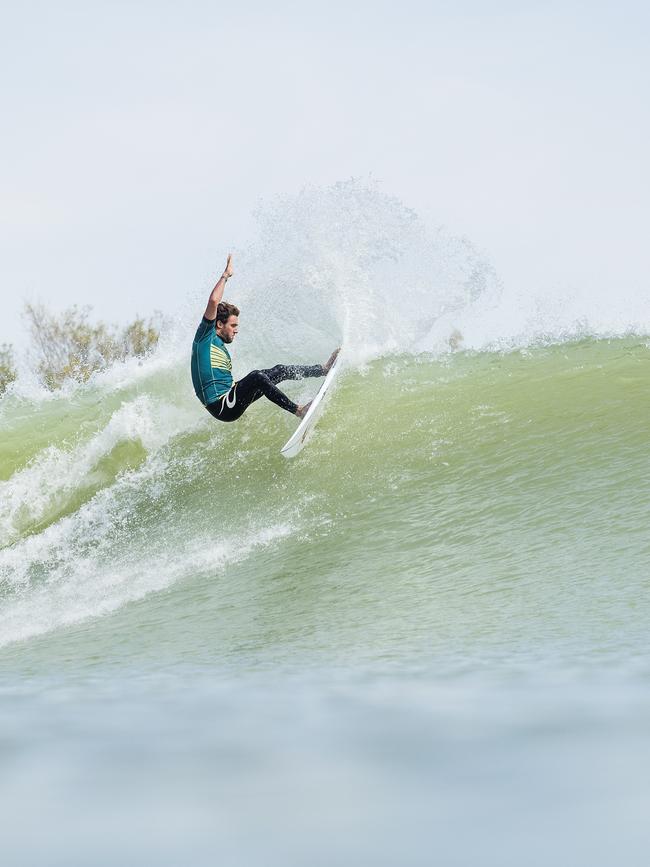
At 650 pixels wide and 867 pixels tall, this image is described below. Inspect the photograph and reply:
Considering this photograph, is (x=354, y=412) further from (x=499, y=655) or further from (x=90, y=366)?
(x=90, y=366)

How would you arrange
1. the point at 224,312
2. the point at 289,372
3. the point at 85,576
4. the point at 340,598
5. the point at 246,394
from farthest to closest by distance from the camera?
the point at 289,372 < the point at 246,394 < the point at 224,312 < the point at 85,576 < the point at 340,598

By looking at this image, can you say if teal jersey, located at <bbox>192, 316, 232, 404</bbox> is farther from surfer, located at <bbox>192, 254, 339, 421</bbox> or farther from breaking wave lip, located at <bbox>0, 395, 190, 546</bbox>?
breaking wave lip, located at <bbox>0, 395, 190, 546</bbox>

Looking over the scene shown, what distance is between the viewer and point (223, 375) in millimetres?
8594

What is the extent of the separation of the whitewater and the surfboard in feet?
0.46

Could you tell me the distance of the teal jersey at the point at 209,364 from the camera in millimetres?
8352

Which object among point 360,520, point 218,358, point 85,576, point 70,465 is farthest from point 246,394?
point 70,465

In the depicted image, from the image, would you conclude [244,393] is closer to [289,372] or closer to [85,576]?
[289,372]

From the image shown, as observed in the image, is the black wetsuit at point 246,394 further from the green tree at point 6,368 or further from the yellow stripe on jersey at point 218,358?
the green tree at point 6,368

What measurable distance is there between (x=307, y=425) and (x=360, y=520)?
6.40ft

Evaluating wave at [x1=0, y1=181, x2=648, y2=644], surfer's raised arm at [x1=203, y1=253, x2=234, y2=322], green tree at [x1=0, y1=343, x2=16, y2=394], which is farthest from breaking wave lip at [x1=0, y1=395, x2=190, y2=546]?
green tree at [x1=0, y1=343, x2=16, y2=394]

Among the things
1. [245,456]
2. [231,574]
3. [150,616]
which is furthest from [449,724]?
[245,456]

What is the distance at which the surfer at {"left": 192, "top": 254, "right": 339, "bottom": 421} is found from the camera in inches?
329

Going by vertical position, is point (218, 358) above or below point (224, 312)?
below

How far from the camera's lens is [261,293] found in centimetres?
1242
